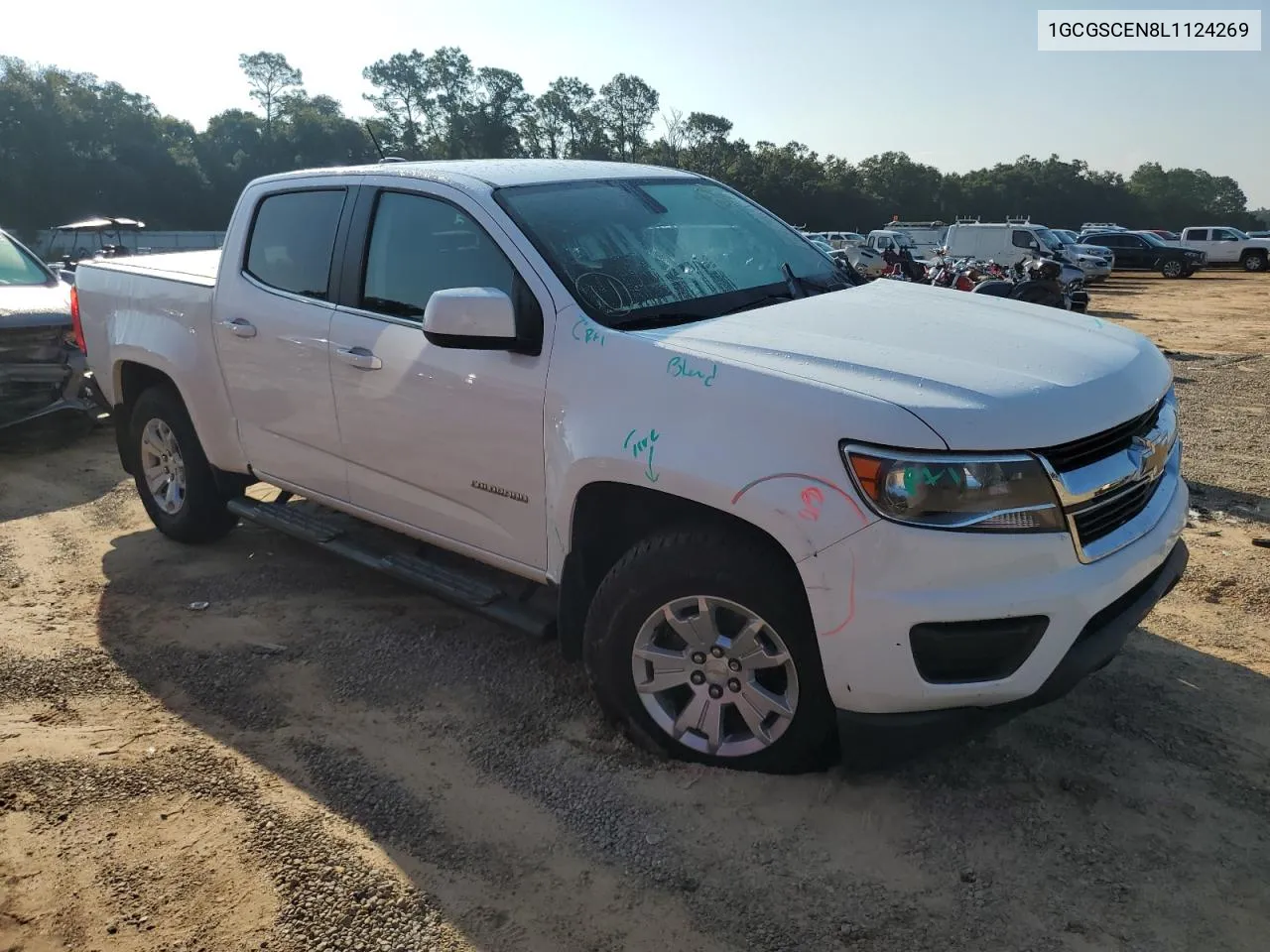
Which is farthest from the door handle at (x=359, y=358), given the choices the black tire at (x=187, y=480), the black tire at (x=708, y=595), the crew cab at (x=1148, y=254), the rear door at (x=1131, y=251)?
the rear door at (x=1131, y=251)

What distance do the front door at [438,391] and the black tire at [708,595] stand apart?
435mm

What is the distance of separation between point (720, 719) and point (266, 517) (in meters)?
2.64

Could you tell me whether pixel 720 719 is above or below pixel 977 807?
above

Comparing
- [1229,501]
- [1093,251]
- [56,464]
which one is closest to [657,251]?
[1229,501]

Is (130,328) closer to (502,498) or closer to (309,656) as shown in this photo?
(309,656)

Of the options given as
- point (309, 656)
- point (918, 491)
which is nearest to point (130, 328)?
point (309, 656)

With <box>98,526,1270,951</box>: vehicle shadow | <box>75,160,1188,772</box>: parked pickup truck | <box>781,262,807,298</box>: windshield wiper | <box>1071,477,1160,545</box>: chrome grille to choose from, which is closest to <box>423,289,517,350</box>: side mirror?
<box>75,160,1188,772</box>: parked pickup truck

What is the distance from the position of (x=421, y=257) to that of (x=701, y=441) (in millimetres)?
1578

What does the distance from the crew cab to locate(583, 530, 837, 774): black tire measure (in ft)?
117

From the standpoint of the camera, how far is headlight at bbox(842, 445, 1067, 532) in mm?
2391

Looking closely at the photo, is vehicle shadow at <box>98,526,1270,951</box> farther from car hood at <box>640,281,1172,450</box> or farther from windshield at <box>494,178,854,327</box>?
windshield at <box>494,178,854,327</box>

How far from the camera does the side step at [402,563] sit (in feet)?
11.4

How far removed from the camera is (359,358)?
3.71 m

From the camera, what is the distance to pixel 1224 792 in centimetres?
289
